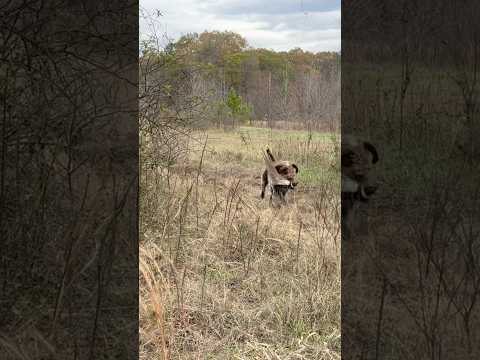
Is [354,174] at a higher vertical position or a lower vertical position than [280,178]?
higher

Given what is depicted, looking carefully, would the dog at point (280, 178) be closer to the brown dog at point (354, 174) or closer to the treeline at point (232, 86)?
the treeline at point (232, 86)

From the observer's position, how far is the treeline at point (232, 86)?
343 cm

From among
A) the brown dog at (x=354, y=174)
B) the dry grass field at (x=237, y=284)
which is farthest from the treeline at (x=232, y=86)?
the brown dog at (x=354, y=174)

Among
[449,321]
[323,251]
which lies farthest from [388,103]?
[323,251]

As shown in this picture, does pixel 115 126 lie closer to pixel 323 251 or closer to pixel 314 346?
pixel 314 346

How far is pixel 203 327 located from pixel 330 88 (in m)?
9.66

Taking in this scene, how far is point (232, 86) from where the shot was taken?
1209cm

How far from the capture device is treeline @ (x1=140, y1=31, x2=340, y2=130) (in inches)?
135

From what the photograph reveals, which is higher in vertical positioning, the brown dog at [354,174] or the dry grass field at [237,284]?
the brown dog at [354,174]

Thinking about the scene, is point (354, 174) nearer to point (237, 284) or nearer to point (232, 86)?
point (237, 284)

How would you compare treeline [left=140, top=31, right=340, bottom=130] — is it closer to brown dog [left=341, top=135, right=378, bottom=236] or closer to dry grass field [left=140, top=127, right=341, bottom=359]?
dry grass field [left=140, top=127, right=341, bottom=359]

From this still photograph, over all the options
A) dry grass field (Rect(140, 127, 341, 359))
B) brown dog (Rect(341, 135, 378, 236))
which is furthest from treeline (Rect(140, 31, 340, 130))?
brown dog (Rect(341, 135, 378, 236))

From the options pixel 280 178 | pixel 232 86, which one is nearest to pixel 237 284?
pixel 280 178

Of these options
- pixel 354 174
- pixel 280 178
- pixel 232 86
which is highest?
pixel 232 86
